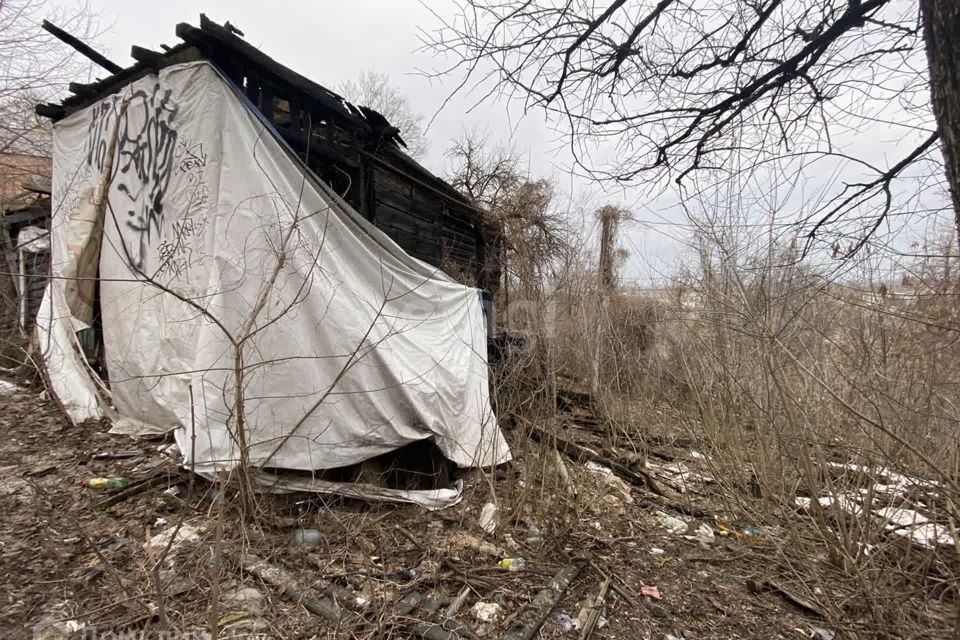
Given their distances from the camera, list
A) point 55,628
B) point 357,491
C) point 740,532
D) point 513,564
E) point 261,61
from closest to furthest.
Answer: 1. point 55,628
2. point 513,564
3. point 357,491
4. point 740,532
5. point 261,61

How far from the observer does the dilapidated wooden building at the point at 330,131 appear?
3590mm

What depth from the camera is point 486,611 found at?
226cm

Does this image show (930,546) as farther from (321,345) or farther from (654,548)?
(321,345)

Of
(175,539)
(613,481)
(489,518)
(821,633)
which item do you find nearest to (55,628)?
(175,539)

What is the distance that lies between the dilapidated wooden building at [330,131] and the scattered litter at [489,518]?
2776mm

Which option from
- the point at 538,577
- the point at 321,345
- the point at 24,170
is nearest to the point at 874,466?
the point at 538,577

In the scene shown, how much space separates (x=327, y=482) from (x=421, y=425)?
2.73 feet

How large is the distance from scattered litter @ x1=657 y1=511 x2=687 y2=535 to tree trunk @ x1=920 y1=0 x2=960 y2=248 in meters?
2.79

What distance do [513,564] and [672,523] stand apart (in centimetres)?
164

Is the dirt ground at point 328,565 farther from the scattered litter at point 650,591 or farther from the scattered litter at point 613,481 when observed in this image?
the scattered litter at point 613,481

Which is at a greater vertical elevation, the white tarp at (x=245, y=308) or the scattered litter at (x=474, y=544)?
the white tarp at (x=245, y=308)

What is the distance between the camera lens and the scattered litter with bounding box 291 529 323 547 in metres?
2.59

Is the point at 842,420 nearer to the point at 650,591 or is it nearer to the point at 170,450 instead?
the point at 650,591

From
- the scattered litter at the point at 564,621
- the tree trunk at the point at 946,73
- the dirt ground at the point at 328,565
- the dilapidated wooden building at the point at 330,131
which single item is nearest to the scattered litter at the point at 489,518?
the dirt ground at the point at 328,565
